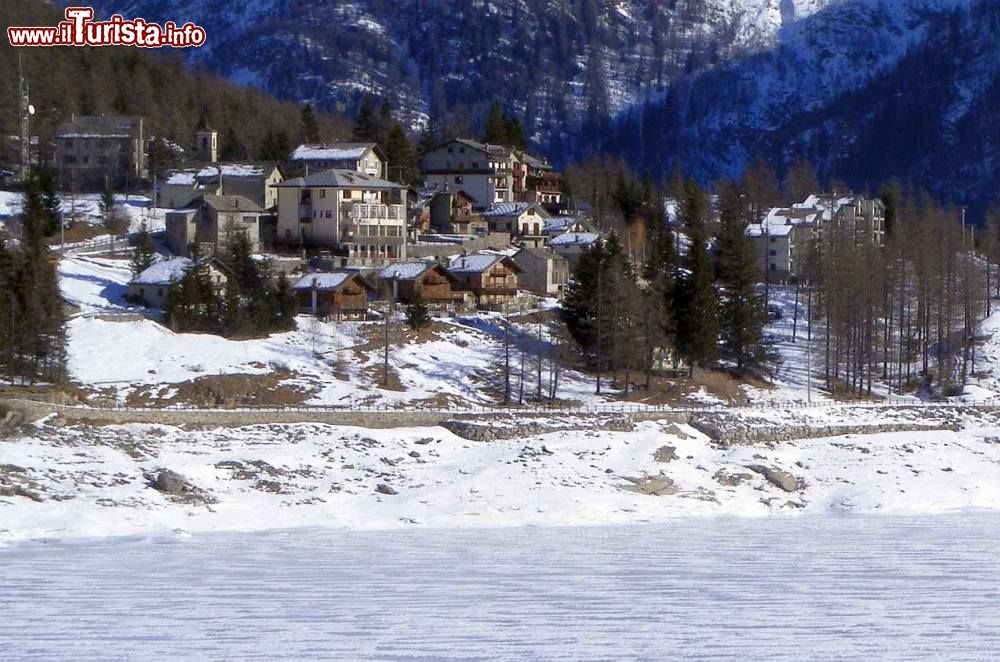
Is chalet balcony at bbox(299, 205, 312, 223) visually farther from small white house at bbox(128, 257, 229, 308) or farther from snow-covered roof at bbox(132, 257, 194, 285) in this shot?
small white house at bbox(128, 257, 229, 308)

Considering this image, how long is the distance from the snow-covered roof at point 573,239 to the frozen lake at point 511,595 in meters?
50.6

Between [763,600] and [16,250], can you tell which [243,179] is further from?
[763,600]

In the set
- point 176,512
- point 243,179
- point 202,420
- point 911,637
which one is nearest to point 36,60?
point 243,179

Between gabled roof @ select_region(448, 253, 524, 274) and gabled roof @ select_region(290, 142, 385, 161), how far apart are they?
19956 mm

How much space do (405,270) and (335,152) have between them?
24.2m

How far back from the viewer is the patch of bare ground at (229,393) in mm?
52469

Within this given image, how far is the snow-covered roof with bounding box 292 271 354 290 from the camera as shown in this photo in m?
68.8

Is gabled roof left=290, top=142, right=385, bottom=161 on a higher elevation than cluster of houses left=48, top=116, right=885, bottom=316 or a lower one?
higher

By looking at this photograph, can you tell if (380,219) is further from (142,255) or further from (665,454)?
(665,454)

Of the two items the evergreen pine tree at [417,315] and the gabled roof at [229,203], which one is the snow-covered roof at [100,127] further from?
the evergreen pine tree at [417,315]

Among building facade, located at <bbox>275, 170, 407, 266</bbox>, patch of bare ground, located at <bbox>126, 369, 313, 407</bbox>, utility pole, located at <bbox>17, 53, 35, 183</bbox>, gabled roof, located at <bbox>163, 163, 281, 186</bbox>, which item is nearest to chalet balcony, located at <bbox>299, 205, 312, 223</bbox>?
building facade, located at <bbox>275, 170, 407, 266</bbox>

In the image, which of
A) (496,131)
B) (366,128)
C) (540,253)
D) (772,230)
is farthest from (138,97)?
(772,230)

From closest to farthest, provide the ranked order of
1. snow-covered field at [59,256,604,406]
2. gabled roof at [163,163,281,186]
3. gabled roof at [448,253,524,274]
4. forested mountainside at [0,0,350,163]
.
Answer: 1. snow-covered field at [59,256,604,406]
2. gabled roof at [448,253,524,274]
3. gabled roof at [163,163,281,186]
4. forested mountainside at [0,0,350,163]

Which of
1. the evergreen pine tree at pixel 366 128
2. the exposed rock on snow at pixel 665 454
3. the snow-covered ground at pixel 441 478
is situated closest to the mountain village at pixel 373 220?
the evergreen pine tree at pixel 366 128
